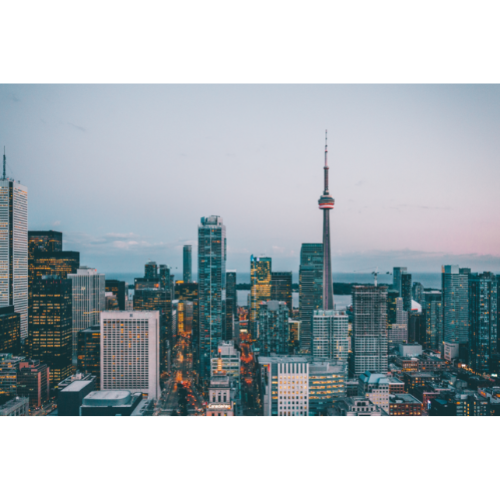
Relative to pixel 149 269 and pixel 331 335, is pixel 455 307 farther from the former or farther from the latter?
pixel 149 269

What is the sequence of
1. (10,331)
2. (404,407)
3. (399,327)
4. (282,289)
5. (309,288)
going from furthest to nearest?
1. (282,289)
2. (309,288)
3. (399,327)
4. (10,331)
5. (404,407)

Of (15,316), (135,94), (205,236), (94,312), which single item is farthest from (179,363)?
(135,94)

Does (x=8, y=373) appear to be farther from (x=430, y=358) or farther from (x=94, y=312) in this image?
(x=430, y=358)

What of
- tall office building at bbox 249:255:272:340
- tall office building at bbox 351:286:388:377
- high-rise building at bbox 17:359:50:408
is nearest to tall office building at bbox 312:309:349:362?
tall office building at bbox 351:286:388:377

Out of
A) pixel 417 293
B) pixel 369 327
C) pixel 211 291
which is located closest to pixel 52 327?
pixel 211 291

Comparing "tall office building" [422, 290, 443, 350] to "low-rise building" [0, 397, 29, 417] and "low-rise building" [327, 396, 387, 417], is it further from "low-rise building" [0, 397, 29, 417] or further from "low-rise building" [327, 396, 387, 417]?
"low-rise building" [0, 397, 29, 417]
